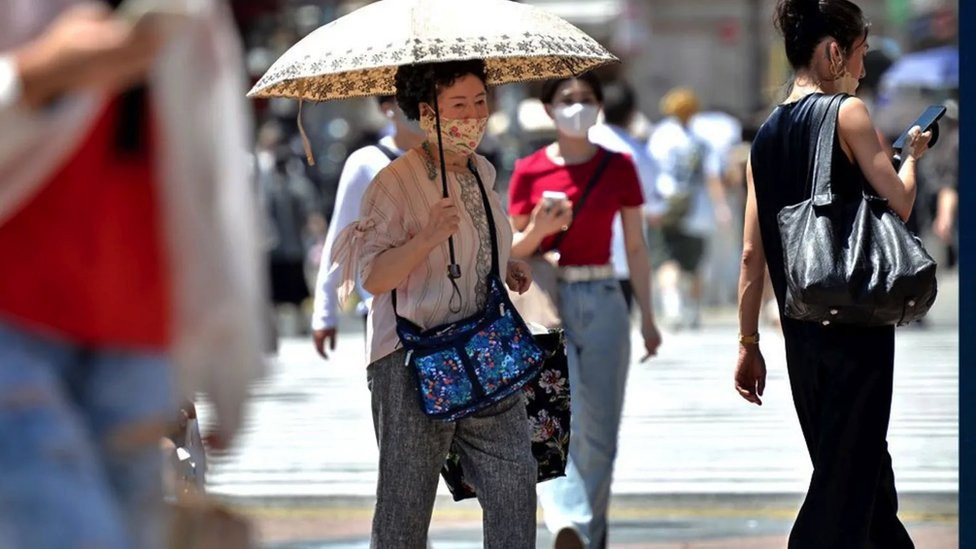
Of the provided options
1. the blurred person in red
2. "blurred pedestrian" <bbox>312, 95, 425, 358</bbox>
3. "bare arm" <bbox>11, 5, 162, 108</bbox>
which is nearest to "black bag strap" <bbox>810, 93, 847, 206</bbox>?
"blurred pedestrian" <bbox>312, 95, 425, 358</bbox>

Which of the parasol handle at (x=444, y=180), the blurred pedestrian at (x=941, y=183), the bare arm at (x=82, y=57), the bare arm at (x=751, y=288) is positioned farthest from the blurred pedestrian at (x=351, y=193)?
the blurred pedestrian at (x=941, y=183)

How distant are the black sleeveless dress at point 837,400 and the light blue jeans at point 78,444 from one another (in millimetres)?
2545

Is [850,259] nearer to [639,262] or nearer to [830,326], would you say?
[830,326]

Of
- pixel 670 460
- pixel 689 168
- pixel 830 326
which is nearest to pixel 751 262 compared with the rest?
pixel 830 326

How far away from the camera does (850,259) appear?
536cm

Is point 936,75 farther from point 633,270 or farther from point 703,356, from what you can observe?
→ point 633,270

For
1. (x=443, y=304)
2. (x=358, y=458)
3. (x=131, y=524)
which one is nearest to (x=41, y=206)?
(x=131, y=524)

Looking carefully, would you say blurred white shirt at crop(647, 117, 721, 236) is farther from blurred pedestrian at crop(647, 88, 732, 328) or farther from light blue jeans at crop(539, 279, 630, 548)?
light blue jeans at crop(539, 279, 630, 548)

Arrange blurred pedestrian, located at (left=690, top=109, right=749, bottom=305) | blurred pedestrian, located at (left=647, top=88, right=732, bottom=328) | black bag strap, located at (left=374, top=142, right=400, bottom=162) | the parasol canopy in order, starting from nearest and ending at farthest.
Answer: the parasol canopy, black bag strap, located at (left=374, top=142, right=400, bottom=162), blurred pedestrian, located at (left=647, top=88, right=732, bottom=328), blurred pedestrian, located at (left=690, top=109, right=749, bottom=305)

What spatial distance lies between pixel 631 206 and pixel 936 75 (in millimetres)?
18716

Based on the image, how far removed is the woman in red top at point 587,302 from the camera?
706 cm

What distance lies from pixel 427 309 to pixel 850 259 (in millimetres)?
1108

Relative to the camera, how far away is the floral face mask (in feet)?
18.4

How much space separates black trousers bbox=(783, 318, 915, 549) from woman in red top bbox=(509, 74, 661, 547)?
60.2 inches
